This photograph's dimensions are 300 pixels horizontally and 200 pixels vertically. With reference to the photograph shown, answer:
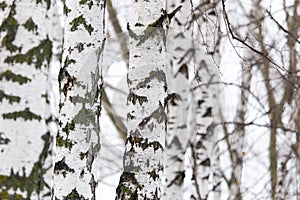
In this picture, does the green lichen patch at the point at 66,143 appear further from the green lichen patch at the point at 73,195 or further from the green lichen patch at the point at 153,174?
the green lichen patch at the point at 153,174

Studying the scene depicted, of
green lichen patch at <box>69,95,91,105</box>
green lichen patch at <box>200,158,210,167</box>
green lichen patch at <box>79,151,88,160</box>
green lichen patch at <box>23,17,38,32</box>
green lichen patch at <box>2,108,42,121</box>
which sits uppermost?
green lichen patch at <box>200,158,210,167</box>

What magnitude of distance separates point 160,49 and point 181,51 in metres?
2.18

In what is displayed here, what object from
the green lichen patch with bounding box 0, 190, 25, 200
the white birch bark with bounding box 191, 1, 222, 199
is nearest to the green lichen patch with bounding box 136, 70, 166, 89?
the green lichen patch with bounding box 0, 190, 25, 200

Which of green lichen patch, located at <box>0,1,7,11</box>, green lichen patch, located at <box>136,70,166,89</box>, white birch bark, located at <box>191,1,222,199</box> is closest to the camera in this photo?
green lichen patch, located at <box>136,70,166,89</box>

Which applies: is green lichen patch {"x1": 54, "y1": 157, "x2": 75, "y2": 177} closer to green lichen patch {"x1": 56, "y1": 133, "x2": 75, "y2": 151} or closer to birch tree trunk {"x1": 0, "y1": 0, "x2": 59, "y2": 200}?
green lichen patch {"x1": 56, "y1": 133, "x2": 75, "y2": 151}

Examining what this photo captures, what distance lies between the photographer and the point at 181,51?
5.27 m

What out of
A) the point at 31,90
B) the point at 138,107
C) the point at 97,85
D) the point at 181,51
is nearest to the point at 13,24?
the point at 31,90

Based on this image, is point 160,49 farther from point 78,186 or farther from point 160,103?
point 78,186

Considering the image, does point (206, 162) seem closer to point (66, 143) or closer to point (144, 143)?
point (144, 143)

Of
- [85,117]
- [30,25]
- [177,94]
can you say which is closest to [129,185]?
[85,117]

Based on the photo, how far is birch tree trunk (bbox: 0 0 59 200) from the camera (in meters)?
3.24

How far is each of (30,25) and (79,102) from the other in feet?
1.91

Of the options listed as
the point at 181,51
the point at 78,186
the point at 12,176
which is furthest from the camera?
the point at 181,51

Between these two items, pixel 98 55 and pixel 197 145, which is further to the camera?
pixel 197 145
